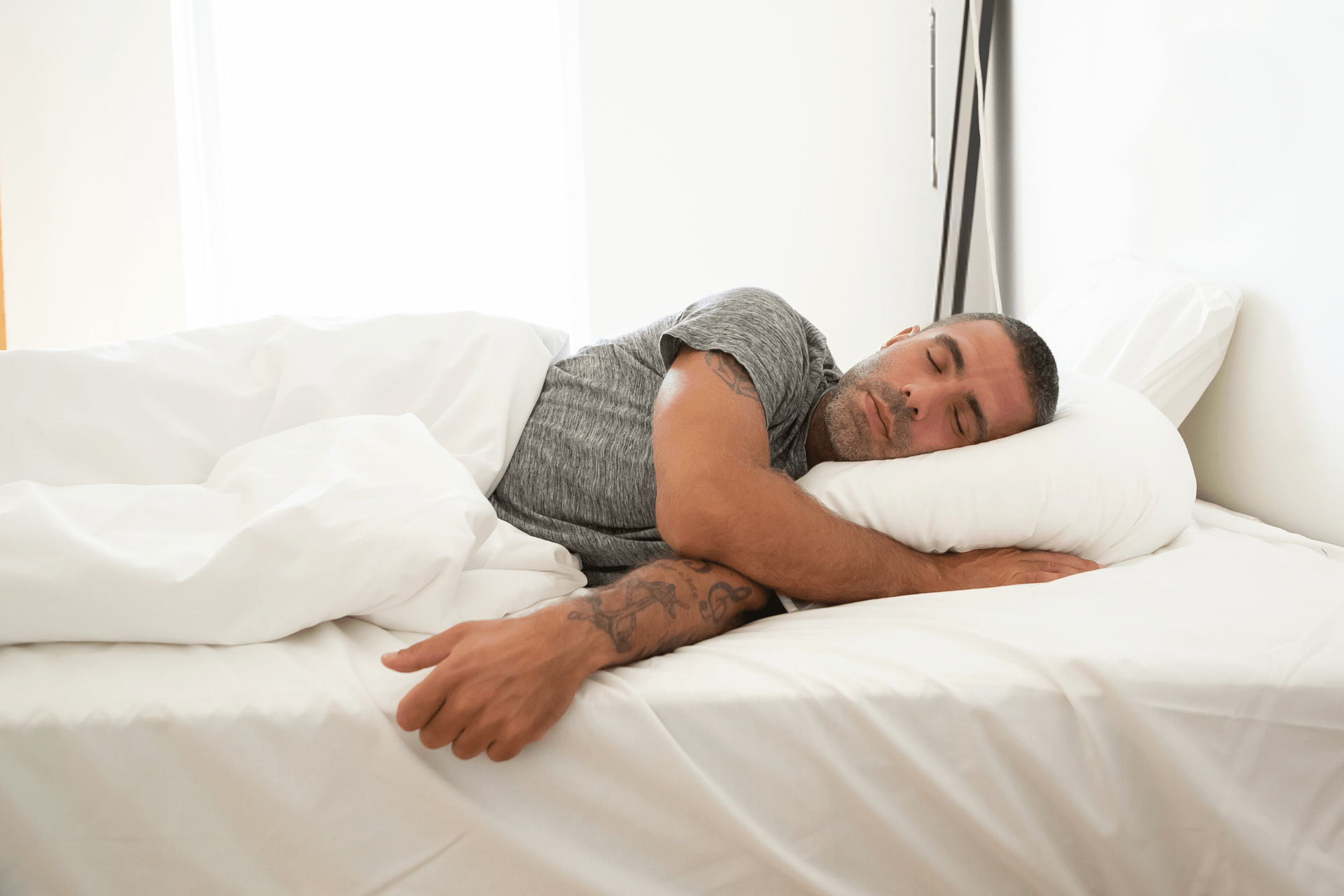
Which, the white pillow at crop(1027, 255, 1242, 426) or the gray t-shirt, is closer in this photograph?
the gray t-shirt

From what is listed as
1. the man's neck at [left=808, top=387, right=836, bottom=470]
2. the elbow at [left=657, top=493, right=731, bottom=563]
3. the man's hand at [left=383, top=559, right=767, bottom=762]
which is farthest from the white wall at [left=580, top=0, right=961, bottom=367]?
the man's hand at [left=383, top=559, right=767, bottom=762]

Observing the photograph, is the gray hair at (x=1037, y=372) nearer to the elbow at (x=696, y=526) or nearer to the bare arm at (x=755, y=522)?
the bare arm at (x=755, y=522)

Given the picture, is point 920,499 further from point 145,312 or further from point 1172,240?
point 145,312

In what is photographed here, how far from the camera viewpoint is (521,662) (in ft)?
2.15

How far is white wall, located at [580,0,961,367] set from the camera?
2.58 meters

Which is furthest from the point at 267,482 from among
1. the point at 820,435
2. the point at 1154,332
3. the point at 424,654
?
the point at 1154,332

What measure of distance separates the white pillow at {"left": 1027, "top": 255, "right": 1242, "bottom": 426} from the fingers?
44.7 inches

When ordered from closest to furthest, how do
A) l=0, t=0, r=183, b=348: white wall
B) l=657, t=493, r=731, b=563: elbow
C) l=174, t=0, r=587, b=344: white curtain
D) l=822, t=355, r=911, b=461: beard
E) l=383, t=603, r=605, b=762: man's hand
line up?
1. l=383, t=603, r=605, b=762: man's hand
2. l=657, t=493, r=731, b=563: elbow
3. l=822, t=355, r=911, b=461: beard
4. l=0, t=0, r=183, b=348: white wall
5. l=174, t=0, r=587, b=344: white curtain

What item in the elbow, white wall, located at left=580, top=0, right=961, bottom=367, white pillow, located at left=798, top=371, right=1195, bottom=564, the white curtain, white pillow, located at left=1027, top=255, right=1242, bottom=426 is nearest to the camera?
the elbow

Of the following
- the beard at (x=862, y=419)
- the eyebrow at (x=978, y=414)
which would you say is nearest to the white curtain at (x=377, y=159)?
the beard at (x=862, y=419)

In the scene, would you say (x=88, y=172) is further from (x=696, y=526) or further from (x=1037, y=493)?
(x=1037, y=493)

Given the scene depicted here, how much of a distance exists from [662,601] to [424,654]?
0.24 metres

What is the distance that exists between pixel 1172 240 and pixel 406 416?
1.35 metres

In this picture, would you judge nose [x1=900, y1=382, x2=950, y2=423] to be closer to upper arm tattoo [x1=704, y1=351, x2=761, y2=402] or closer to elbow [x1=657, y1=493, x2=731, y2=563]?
upper arm tattoo [x1=704, y1=351, x2=761, y2=402]
